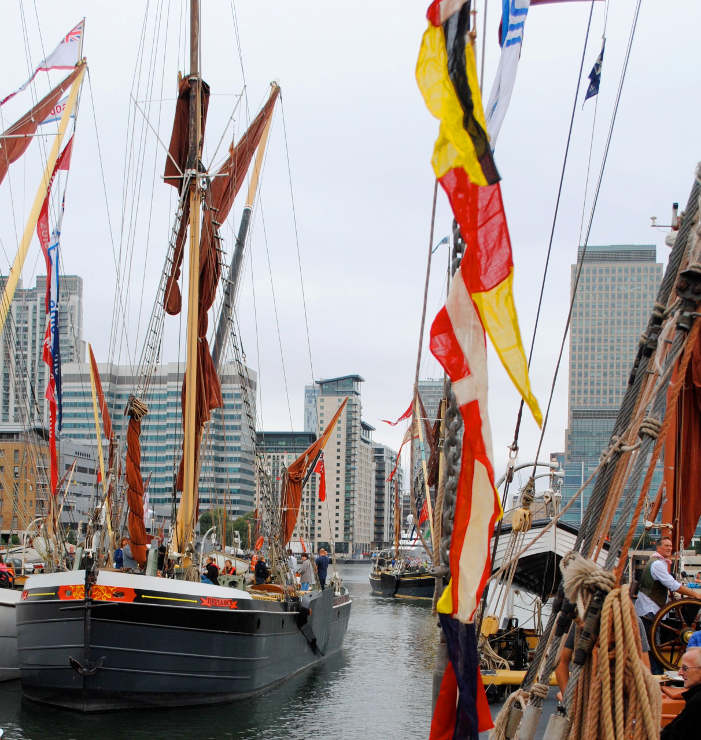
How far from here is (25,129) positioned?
77.8 ft

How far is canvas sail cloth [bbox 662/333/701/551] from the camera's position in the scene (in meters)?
7.34

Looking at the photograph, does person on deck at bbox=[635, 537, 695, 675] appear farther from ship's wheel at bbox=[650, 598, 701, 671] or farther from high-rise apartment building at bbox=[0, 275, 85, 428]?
high-rise apartment building at bbox=[0, 275, 85, 428]

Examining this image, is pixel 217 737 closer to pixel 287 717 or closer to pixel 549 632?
pixel 287 717

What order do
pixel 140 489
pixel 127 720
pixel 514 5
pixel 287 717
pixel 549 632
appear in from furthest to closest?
pixel 140 489 < pixel 287 717 < pixel 127 720 < pixel 514 5 < pixel 549 632

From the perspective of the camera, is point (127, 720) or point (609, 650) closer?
point (609, 650)

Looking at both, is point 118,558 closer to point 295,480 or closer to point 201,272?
point 201,272

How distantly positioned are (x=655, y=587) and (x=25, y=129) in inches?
750

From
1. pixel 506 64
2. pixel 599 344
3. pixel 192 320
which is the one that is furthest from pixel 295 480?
pixel 599 344

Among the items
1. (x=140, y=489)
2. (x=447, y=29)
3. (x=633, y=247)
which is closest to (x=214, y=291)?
(x=140, y=489)

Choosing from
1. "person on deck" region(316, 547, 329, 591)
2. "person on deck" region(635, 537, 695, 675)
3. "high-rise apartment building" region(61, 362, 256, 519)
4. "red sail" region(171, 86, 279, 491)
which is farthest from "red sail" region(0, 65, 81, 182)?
"high-rise apartment building" region(61, 362, 256, 519)

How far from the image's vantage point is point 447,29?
19.0 ft

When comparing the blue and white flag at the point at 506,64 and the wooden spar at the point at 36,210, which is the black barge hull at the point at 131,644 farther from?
the blue and white flag at the point at 506,64

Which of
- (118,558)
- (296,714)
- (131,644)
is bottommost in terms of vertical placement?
(296,714)

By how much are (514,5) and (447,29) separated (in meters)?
1.75
